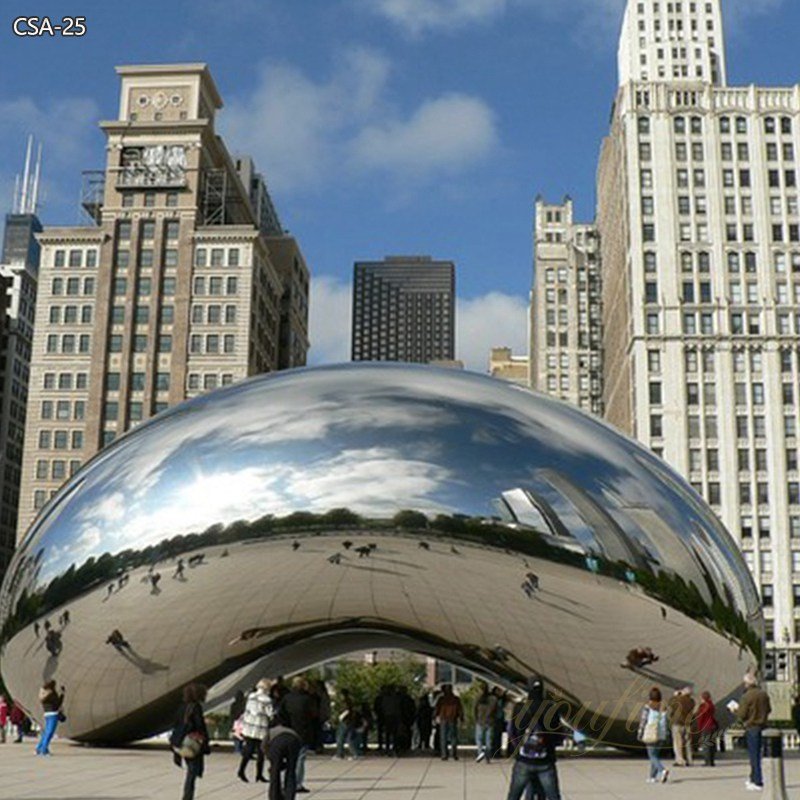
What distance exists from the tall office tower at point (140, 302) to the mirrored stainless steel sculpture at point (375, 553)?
262 ft

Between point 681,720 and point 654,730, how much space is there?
91cm

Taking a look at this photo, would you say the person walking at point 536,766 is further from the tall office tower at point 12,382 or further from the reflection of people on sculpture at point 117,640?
the tall office tower at point 12,382

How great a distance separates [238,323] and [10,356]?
40.5m

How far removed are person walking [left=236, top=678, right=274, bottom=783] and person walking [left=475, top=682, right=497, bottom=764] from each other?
3962 mm

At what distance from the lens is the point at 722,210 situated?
88.4m

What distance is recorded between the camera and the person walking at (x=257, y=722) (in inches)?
492

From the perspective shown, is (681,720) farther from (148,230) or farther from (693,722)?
(148,230)

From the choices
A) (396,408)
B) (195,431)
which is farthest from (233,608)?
(396,408)

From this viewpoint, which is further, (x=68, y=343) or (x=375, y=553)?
(x=68, y=343)

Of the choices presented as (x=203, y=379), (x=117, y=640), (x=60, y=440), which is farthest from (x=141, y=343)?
(x=117, y=640)

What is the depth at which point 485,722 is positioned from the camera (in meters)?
16.0

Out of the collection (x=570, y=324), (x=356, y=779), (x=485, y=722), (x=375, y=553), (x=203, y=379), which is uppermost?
(x=570, y=324)

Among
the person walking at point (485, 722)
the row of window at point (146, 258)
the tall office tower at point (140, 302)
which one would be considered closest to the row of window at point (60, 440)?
the tall office tower at point (140, 302)

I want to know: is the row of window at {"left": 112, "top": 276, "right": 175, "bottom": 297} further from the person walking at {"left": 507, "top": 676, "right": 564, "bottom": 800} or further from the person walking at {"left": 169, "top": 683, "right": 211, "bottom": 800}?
the person walking at {"left": 507, "top": 676, "right": 564, "bottom": 800}
